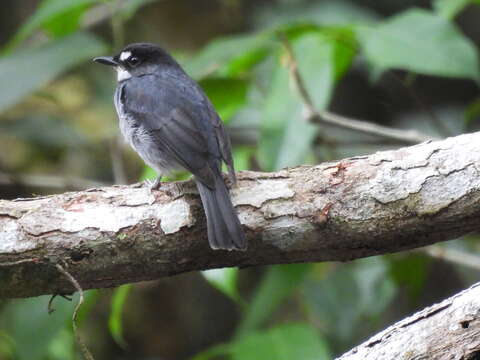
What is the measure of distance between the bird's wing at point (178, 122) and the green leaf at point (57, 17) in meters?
0.51

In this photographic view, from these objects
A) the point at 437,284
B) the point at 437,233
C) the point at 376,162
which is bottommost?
the point at 437,284

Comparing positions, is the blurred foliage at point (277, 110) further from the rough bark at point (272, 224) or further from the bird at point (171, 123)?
the rough bark at point (272, 224)

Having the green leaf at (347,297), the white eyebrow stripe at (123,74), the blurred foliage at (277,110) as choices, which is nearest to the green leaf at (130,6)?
the blurred foliage at (277,110)

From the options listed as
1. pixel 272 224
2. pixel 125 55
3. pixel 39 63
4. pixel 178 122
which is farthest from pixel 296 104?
pixel 39 63

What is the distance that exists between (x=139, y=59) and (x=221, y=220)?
2022 mm

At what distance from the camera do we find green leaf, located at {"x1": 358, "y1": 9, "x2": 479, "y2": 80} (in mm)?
4129

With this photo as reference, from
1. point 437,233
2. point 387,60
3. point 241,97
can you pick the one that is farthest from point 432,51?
point 437,233

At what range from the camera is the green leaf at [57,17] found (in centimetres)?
442

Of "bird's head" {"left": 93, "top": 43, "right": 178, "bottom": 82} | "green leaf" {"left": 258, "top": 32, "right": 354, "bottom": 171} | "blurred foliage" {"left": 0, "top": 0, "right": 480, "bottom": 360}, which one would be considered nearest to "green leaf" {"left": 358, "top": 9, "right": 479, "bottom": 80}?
"blurred foliage" {"left": 0, "top": 0, "right": 480, "bottom": 360}

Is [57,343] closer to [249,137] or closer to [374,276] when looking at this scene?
[374,276]

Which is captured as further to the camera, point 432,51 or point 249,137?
point 249,137

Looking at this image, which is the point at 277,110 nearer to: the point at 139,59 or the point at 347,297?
the point at 139,59

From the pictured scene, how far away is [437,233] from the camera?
318cm

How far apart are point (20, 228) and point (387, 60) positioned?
193 centimetres
